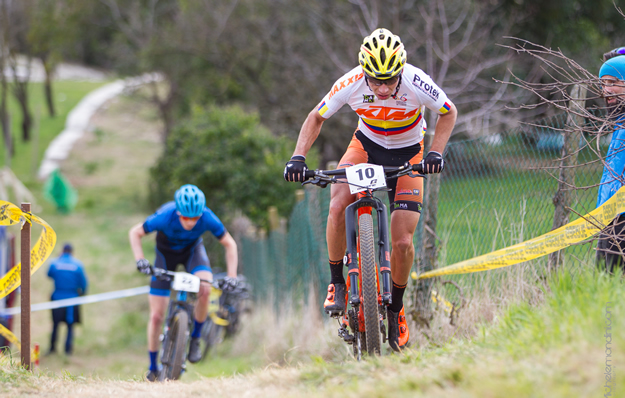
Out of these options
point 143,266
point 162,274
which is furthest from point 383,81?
point 162,274

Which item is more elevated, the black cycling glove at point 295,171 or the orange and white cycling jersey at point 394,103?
the orange and white cycling jersey at point 394,103

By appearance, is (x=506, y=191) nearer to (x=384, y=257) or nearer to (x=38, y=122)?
(x=384, y=257)

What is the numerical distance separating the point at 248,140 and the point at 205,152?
46.3 inches

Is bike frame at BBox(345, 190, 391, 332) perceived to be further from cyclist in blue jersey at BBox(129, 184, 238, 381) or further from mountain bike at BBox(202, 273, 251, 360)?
mountain bike at BBox(202, 273, 251, 360)

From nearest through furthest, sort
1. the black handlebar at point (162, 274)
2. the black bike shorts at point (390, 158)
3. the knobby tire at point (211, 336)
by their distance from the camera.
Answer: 1. the black bike shorts at point (390, 158)
2. the black handlebar at point (162, 274)
3. the knobby tire at point (211, 336)

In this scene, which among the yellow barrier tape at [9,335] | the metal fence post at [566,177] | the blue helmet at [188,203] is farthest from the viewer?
the blue helmet at [188,203]

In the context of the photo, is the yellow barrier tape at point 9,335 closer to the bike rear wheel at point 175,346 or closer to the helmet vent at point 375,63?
the bike rear wheel at point 175,346

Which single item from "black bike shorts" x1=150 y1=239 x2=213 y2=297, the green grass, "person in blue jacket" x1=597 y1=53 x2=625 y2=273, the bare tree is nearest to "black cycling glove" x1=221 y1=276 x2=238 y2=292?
"black bike shorts" x1=150 y1=239 x2=213 y2=297

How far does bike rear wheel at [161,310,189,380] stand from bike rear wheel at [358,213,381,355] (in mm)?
A: 2862

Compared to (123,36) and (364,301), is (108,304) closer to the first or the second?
(364,301)

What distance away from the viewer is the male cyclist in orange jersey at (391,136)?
4.41 meters

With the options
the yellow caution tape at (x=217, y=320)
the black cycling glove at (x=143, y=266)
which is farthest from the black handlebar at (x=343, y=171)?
the yellow caution tape at (x=217, y=320)

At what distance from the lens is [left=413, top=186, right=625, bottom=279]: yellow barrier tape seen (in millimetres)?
3905

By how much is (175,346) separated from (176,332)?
0.18 meters
